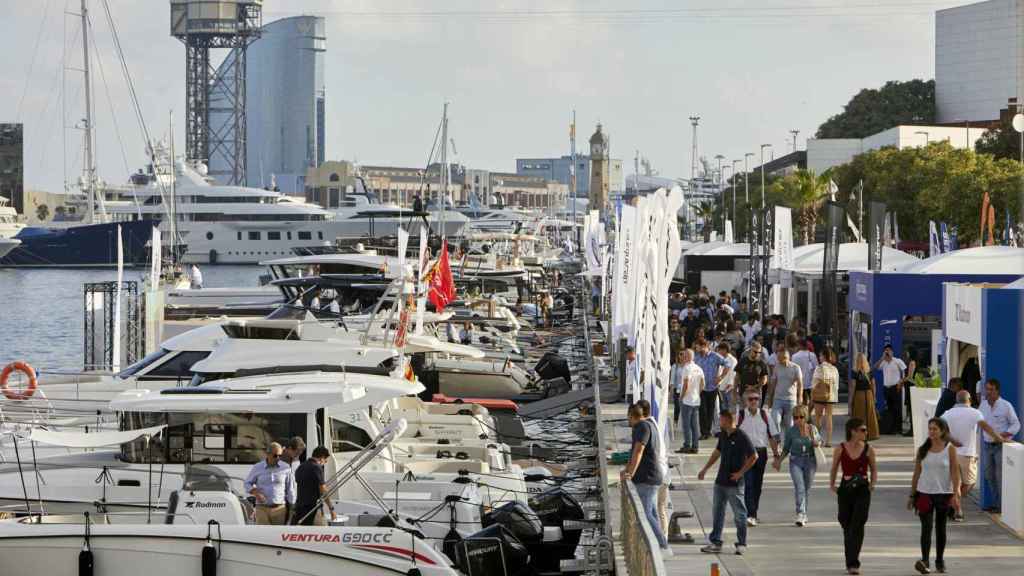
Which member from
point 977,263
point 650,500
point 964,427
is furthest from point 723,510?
point 977,263

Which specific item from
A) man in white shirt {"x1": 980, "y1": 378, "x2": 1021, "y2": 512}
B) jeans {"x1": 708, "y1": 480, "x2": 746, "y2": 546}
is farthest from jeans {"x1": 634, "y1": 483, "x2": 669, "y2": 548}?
man in white shirt {"x1": 980, "y1": 378, "x2": 1021, "y2": 512}

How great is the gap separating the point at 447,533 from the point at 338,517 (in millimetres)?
1101

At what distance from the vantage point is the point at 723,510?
13883mm

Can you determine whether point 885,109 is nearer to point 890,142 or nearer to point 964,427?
point 890,142

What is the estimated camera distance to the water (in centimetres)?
5538

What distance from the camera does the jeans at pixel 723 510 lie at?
1378 cm

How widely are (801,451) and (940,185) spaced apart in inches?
1927

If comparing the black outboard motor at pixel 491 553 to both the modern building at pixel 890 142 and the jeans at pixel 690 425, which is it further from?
the modern building at pixel 890 142

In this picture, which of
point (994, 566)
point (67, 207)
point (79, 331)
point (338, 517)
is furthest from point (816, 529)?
point (67, 207)

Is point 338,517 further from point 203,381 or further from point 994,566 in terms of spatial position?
point 203,381

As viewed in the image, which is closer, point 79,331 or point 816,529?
point 816,529

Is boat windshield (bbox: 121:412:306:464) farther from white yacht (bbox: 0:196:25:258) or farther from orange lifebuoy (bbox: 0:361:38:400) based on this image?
white yacht (bbox: 0:196:25:258)

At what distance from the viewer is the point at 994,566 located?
43.4 feet

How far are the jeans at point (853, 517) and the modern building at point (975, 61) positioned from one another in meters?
89.6
